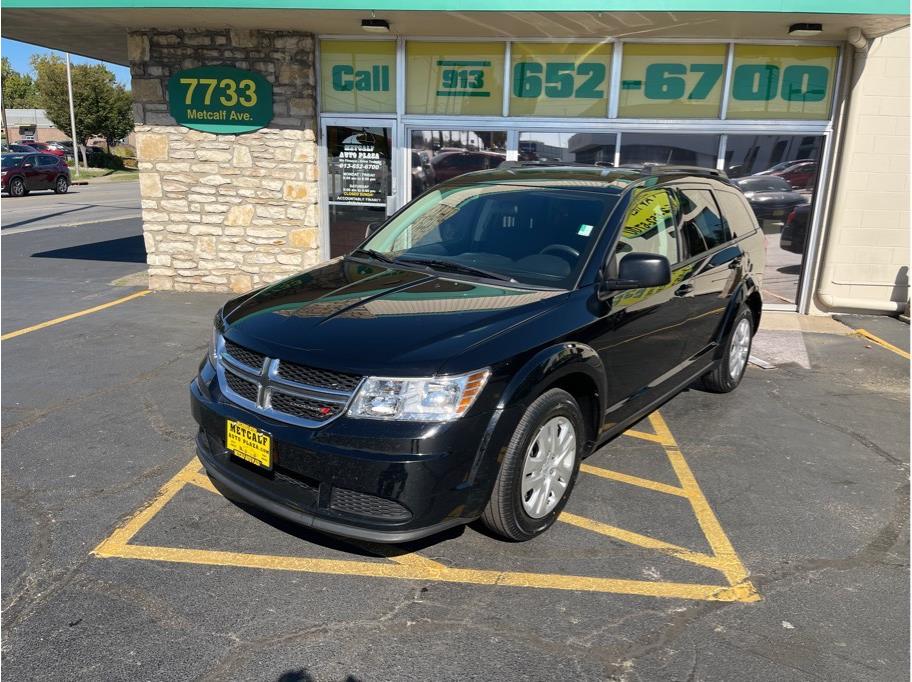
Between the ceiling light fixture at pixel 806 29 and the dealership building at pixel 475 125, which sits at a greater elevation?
the ceiling light fixture at pixel 806 29

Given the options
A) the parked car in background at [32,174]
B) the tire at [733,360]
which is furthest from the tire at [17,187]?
the tire at [733,360]

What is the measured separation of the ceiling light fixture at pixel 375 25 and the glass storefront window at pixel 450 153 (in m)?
1.34

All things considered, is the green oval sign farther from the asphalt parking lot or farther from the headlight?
the headlight

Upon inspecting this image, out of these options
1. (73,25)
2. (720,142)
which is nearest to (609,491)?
(720,142)

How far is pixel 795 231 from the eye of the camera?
9.34 m

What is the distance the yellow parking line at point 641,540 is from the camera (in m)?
3.56

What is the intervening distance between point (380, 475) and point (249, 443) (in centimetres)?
71

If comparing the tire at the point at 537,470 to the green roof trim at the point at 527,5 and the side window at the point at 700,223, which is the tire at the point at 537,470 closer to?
the side window at the point at 700,223

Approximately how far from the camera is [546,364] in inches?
132

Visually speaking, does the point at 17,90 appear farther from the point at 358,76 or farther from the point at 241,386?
the point at 241,386

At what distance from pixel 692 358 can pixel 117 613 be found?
389cm

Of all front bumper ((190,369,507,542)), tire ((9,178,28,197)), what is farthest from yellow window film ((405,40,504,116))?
tire ((9,178,28,197))

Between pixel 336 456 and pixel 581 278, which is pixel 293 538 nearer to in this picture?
pixel 336 456

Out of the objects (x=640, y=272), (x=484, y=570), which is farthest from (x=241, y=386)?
(x=640, y=272)
